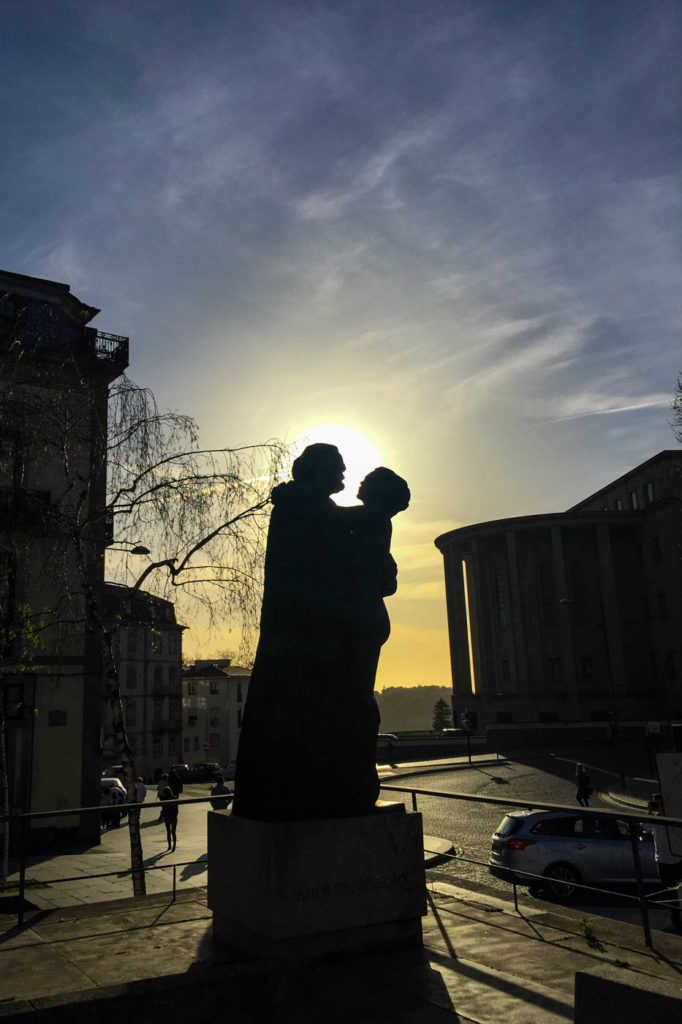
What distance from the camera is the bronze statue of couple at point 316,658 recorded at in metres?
5.76

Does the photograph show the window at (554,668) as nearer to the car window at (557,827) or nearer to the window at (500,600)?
the window at (500,600)

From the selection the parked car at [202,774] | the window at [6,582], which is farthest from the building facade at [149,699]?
the window at [6,582]

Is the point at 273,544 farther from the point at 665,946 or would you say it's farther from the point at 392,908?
the point at 665,946

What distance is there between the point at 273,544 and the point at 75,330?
20808 mm

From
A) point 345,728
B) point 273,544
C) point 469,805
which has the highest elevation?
point 273,544

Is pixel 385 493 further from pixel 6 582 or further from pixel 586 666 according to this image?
pixel 586 666

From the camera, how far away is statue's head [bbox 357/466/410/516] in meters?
6.86

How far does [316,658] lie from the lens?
5957mm

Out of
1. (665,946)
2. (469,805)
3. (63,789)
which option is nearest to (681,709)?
(469,805)

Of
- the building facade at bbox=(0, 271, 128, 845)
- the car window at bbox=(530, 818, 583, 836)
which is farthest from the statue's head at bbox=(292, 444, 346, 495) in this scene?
the building facade at bbox=(0, 271, 128, 845)

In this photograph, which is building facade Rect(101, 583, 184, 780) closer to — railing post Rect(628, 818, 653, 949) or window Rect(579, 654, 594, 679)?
window Rect(579, 654, 594, 679)

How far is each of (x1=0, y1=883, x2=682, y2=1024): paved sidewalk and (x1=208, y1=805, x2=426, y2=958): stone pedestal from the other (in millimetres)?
140

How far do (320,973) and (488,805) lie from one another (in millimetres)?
28991

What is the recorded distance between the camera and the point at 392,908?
5.58 metres
